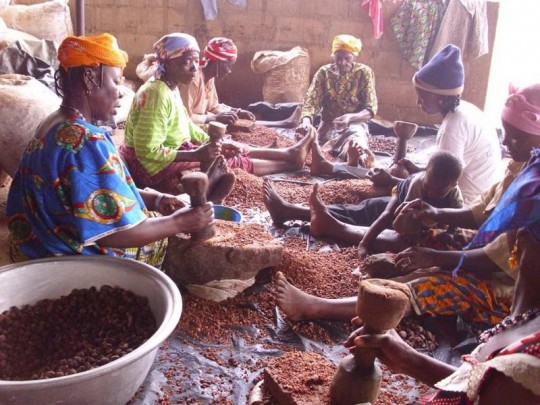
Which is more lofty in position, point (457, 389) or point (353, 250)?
point (457, 389)

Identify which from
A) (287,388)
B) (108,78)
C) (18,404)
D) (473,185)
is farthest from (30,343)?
(473,185)

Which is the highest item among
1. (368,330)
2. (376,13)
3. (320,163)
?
(376,13)

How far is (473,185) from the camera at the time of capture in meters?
3.51

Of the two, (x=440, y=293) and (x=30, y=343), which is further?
(x=440, y=293)

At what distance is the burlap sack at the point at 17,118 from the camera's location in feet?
12.0

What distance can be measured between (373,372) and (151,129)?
242 centimetres

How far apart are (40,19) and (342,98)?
3.78 m

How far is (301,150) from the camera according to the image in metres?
4.95

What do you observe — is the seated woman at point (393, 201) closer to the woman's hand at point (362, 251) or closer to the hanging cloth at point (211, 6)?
the woman's hand at point (362, 251)

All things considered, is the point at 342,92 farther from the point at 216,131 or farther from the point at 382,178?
the point at 216,131

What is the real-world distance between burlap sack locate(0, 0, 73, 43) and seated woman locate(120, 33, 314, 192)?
3367mm

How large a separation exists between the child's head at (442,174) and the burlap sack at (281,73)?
4.68 metres

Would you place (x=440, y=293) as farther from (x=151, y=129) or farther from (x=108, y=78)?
(x=151, y=129)

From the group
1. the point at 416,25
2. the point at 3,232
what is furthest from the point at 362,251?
the point at 416,25
